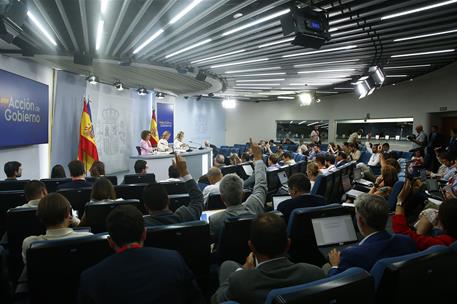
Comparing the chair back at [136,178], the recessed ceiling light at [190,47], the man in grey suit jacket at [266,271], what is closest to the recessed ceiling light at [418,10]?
the recessed ceiling light at [190,47]

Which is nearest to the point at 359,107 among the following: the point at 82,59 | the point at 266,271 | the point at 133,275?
the point at 82,59

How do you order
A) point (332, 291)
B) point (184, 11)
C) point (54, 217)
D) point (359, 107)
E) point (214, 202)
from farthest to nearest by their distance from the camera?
point (359, 107)
point (184, 11)
point (214, 202)
point (54, 217)
point (332, 291)

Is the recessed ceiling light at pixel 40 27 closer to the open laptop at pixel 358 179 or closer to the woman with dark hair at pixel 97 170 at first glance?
the woman with dark hair at pixel 97 170

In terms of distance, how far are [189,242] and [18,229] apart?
165 centimetres

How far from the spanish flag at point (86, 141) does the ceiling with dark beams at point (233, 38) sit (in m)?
1.27

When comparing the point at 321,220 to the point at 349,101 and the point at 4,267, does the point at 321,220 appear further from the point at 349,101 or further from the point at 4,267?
the point at 349,101

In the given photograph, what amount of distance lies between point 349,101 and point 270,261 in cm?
1414

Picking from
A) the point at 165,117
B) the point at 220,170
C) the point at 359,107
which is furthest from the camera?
the point at 165,117

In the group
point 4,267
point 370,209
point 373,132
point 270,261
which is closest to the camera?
point 270,261

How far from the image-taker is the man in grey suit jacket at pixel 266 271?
1.36 m

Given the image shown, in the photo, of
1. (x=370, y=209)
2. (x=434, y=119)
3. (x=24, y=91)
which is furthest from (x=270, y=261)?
(x=434, y=119)

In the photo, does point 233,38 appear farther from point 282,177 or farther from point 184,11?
point 282,177

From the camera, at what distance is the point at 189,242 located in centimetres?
223

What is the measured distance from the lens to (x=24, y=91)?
20.6ft
